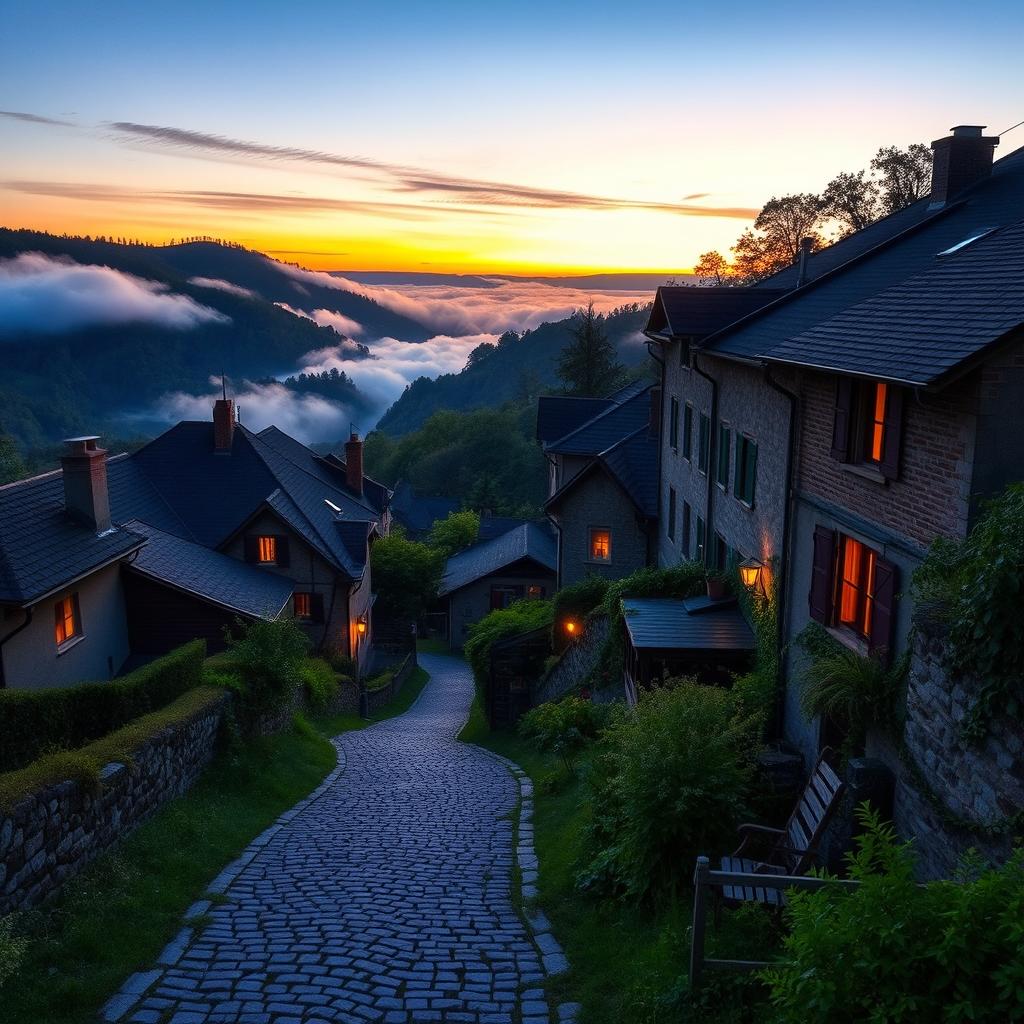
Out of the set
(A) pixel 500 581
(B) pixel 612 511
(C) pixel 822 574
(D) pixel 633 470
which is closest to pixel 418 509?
(A) pixel 500 581

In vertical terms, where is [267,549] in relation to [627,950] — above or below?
below

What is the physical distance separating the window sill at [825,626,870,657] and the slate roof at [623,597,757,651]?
3588 mm

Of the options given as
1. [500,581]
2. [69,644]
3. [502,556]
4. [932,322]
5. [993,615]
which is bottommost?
[500,581]

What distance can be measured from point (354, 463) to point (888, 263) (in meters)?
35.0

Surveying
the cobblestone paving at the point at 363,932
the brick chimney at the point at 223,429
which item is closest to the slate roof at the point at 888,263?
the cobblestone paving at the point at 363,932

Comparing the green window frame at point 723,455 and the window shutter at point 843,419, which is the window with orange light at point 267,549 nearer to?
the green window frame at point 723,455

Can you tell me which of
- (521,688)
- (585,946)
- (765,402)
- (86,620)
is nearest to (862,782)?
(585,946)

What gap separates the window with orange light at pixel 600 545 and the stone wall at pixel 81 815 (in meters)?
19.8

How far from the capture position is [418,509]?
3241 inches

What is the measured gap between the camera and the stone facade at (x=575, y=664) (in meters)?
21.9

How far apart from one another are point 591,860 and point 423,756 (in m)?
10.5

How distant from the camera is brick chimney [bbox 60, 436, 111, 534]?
1989 cm

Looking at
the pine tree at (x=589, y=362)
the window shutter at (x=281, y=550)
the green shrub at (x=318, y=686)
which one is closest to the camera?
the green shrub at (x=318, y=686)

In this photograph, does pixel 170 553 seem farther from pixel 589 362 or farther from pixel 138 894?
pixel 589 362
